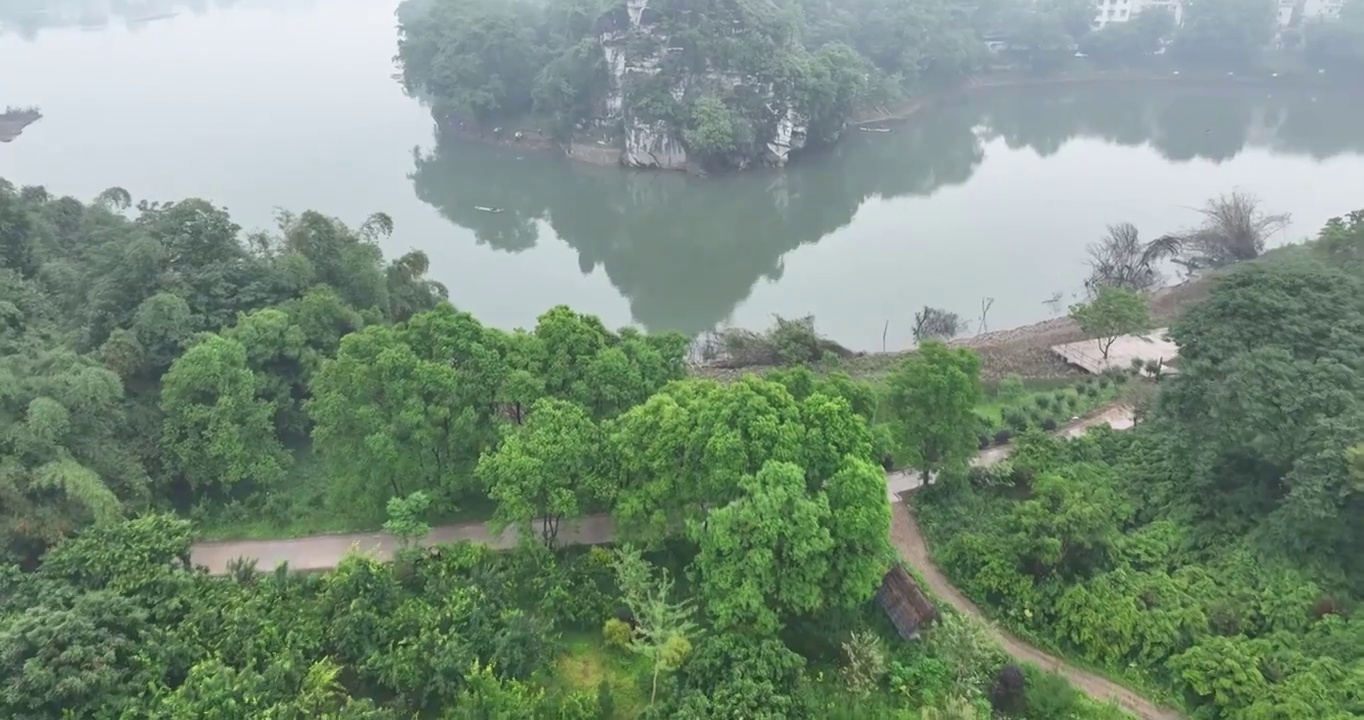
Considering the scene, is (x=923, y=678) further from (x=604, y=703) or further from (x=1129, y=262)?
(x=1129, y=262)

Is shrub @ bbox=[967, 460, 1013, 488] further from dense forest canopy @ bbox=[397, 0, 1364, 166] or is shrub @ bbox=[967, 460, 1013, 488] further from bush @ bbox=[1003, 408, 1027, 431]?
dense forest canopy @ bbox=[397, 0, 1364, 166]

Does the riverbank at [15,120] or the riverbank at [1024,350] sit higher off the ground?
the riverbank at [15,120]

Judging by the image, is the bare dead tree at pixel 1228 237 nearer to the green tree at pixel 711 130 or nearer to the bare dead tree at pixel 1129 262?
the bare dead tree at pixel 1129 262

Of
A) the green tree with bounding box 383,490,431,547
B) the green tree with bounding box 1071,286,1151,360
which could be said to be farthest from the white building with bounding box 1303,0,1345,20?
the green tree with bounding box 383,490,431,547

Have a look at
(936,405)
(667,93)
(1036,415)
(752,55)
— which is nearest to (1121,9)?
(752,55)

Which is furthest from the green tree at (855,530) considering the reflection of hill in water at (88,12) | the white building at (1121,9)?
the reflection of hill in water at (88,12)

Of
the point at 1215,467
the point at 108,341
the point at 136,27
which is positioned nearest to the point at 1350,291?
the point at 1215,467
